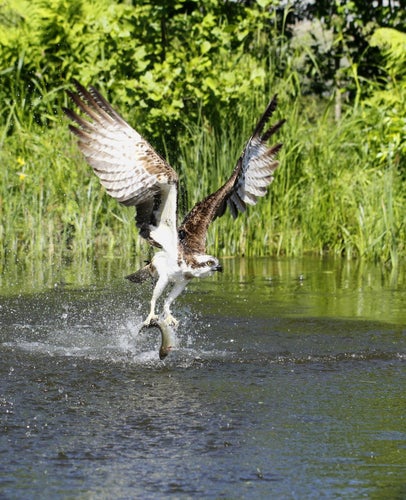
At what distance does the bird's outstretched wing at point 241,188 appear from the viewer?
8.10m

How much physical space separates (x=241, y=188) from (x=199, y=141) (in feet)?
9.94

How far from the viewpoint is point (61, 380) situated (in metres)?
6.50

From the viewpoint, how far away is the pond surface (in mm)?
4809

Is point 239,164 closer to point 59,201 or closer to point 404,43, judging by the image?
point 59,201

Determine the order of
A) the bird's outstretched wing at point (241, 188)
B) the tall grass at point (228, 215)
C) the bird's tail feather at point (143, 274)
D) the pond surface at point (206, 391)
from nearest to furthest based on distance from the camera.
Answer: the pond surface at point (206, 391)
the bird's tail feather at point (143, 274)
the bird's outstretched wing at point (241, 188)
the tall grass at point (228, 215)

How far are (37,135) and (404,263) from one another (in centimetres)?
401

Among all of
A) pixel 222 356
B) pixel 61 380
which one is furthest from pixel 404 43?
pixel 61 380

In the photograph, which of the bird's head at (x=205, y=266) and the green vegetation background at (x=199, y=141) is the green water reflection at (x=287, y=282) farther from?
the bird's head at (x=205, y=266)

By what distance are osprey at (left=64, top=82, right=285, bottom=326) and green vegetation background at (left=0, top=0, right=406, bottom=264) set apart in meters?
3.21

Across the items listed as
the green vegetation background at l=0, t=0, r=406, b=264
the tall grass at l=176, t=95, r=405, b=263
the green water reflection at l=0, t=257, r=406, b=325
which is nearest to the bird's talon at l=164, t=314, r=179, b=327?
the green water reflection at l=0, t=257, r=406, b=325

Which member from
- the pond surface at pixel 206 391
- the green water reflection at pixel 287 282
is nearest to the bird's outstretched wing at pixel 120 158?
the pond surface at pixel 206 391

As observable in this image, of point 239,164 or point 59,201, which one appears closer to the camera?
point 239,164

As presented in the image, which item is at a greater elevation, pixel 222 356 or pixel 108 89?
pixel 108 89

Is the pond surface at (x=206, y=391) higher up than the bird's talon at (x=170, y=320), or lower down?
lower down
